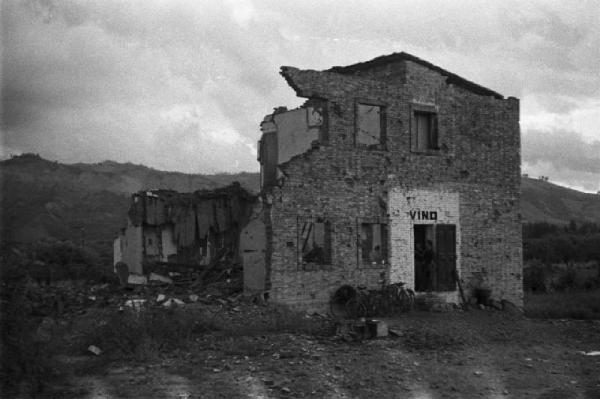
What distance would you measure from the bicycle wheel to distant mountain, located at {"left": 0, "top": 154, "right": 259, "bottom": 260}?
25.3 metres

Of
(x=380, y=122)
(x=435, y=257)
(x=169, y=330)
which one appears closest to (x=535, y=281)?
(x=435, y=257)

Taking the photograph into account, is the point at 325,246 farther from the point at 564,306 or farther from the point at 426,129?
the point at 564,306

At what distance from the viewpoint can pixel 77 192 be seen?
6269 centimetres

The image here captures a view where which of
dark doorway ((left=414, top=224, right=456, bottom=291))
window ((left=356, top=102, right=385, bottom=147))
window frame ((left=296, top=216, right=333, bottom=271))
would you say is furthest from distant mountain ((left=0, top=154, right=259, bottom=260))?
window frame ((left=296, top=216, right=333, bottom=271))

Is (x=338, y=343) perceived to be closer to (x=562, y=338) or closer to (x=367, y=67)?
(x=562, y=338)

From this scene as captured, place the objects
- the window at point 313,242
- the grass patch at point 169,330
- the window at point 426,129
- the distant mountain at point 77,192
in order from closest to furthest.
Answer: the grass patch at point 169,330 < the window at point 313,242 < the window at point 426,129 < the distant mountain at point 77,192

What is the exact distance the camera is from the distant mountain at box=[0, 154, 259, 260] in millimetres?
51188

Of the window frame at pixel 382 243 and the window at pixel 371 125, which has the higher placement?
the window at pixel 371 125

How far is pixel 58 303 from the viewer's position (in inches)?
640

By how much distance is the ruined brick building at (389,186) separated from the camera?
16203 millimetres

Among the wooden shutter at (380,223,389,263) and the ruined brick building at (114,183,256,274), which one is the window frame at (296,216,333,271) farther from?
the ruined brick building at (114,183,256,274)

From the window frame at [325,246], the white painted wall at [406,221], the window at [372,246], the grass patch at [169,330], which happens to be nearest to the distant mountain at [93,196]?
the white painted wall at [406,221]

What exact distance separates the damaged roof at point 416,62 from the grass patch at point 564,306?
700cm

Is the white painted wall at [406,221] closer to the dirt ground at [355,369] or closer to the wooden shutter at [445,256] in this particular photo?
the wooden shutter at [445,256]
